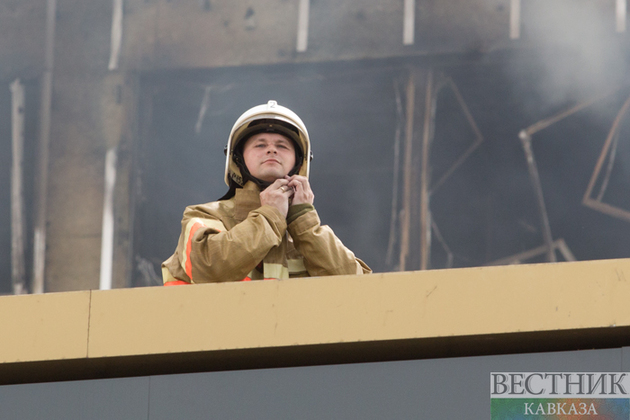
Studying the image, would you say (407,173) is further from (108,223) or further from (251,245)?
(251,245)

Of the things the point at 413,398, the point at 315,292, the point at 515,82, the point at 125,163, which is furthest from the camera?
the point at 125,163

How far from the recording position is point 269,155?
3266 millimetres

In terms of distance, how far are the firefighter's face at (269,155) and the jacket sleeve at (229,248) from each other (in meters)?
0.37

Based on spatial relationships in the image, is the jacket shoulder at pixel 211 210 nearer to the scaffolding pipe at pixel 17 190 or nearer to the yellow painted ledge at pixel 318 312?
the yellow painted ledge at pixel 318 312

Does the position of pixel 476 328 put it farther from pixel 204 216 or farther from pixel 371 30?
pixel 371 30

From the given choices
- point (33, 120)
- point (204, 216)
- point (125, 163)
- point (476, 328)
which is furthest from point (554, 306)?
point (33, 120)

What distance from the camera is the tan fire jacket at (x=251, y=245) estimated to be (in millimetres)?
2725

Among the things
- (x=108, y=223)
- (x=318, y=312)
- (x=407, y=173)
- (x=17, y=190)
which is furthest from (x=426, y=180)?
(x=318, y=312)

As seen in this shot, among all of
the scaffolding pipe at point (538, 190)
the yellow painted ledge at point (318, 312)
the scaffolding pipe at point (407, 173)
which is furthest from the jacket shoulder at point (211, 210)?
the scaffolding pipe at point (538, 190)

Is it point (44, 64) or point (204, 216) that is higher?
point (44, 64)

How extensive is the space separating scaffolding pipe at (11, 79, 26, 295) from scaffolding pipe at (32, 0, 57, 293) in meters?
0.12

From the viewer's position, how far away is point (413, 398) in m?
2.12

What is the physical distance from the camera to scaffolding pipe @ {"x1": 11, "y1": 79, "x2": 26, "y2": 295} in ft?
26.0

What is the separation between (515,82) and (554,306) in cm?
551
